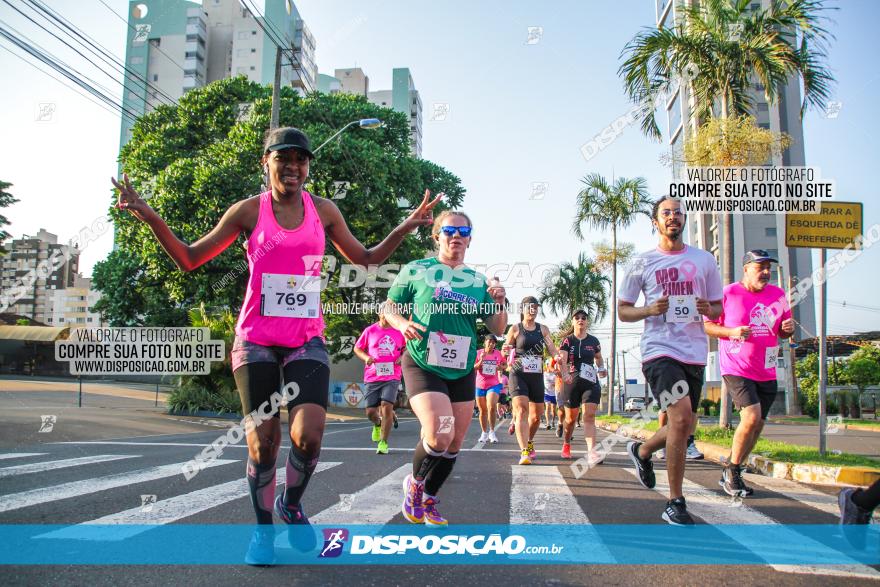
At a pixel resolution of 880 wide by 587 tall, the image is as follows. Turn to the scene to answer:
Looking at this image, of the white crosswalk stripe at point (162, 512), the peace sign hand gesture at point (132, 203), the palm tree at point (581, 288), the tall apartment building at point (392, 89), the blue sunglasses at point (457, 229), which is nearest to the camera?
the peace sign hand gesture at point (132, 203)

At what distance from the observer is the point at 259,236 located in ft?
11.6

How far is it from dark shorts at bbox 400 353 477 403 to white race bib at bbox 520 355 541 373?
13.1 feet

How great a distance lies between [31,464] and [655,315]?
22.6ft

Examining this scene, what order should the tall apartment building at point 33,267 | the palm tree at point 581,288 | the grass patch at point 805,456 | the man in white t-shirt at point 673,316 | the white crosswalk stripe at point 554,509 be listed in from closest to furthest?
the white crosswalk stripe at point 554,509, the man in white t-shirt at point 673,316, the grass patch at point 805,456, the palm tree at point 581,288, the tall apartment building at point 33,267

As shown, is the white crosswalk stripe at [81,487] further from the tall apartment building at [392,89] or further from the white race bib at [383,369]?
the tall apartment building at [392,89]

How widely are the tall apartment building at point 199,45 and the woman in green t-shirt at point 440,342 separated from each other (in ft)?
253

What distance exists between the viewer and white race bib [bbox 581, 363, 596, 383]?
30.3 ft

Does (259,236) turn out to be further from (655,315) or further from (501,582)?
(655,315)

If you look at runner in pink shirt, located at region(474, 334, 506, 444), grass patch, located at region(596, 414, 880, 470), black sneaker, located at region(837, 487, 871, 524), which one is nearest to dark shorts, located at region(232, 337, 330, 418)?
black sneaker, located at region(837, 487, 871, 524)

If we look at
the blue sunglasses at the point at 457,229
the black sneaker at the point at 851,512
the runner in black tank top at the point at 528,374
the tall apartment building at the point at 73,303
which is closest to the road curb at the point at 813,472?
the runner in black tank top at the point at 528,374

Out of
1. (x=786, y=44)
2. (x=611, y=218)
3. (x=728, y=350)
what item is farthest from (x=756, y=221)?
(x=728, y=350)

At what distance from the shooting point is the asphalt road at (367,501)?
312cm

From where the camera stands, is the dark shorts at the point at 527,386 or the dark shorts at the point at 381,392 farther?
the dark shorts at the point at 381,392

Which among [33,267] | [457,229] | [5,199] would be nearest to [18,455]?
[457,229]
